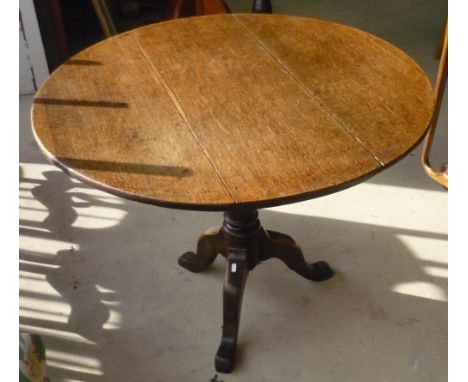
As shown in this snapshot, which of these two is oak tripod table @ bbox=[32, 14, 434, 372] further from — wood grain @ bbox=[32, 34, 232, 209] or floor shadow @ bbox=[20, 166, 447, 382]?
floor shadow @ bbox=[20, 166, 447, 382]

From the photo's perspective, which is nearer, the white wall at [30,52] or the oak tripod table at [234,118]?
the oak tripod table at [234,118]

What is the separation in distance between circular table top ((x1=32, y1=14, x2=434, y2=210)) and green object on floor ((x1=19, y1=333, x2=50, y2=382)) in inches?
19.0

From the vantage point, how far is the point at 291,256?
1798 mm

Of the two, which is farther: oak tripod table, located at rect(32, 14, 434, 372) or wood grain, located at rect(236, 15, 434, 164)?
wood grain, located at rect(236, 15, 434, 164)

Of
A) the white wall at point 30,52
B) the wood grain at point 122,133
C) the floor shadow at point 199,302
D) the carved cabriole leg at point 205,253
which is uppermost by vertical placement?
the wood grain at point 122,133

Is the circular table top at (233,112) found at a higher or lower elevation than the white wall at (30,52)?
higher

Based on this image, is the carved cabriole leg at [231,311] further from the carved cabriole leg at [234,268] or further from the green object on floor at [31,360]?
the green object on floor at [31,360]

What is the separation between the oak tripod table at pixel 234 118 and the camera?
1115 mm

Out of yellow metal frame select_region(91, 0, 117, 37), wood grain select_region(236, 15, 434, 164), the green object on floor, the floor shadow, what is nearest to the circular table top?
wood grain select_region(236, 15, 434, 164)

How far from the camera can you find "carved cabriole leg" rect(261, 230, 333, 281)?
177cm

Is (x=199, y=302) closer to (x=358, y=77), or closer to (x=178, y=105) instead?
(x=178, y=105)

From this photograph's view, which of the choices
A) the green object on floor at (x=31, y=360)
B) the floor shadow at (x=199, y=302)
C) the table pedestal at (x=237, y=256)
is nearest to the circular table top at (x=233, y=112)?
the table pedestal at (x=237, y=256)

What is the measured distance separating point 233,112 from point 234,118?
3cm

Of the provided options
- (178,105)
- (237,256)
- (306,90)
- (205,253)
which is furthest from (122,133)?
(205,253)
